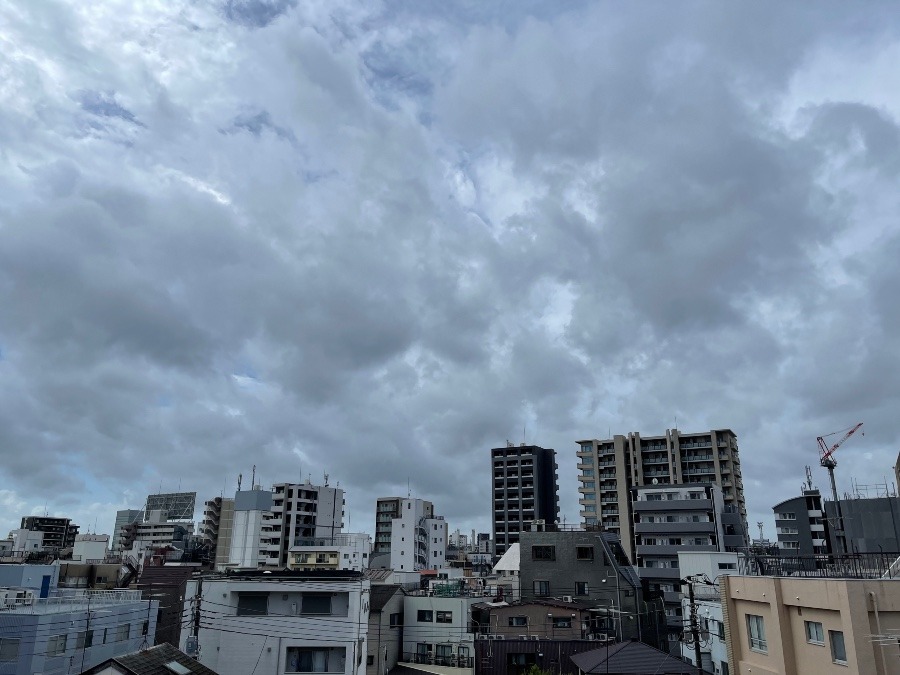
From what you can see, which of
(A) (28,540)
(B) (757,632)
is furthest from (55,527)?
(B) (757,632)

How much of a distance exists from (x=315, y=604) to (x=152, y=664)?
57.4 feet

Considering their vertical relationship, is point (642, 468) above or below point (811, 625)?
above

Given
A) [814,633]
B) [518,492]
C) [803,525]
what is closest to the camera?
Result: [814,633]

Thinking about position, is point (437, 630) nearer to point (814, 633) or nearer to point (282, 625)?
point (282, 625)

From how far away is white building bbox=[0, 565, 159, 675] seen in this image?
32719 mm

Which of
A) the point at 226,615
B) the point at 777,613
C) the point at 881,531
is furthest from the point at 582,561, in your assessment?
the point at 777,613

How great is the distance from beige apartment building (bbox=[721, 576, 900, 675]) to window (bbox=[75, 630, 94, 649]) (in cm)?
3320

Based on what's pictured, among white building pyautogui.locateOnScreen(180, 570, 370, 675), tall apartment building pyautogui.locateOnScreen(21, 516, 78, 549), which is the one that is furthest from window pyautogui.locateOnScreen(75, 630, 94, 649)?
tall apartment building pyautogui.locateOnScreen(21, 516, 78, 549)

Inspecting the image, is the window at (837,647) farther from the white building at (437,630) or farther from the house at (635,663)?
the white building at (437,630)

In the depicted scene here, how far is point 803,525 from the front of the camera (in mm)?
97875

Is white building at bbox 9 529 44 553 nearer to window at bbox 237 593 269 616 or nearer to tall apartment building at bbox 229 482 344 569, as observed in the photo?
tall apartment building at bbox 229 482 344 569

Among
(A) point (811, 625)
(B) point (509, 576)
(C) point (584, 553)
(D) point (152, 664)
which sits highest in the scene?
(C) point (584, 553)

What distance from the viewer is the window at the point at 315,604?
1825 inches

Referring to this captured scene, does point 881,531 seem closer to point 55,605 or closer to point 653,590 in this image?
point 653,590
